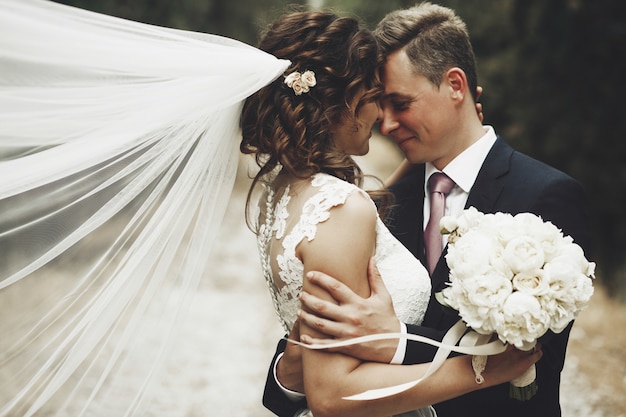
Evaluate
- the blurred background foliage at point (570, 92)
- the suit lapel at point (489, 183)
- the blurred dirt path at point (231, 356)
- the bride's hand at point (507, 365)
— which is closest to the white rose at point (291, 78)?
the suit lapel at point (489, 183)

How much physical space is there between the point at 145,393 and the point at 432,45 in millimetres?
2030

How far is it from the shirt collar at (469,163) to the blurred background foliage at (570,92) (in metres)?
5.42

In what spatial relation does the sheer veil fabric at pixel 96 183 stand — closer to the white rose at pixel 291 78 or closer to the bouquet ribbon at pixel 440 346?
the white rose at pixel 291 78

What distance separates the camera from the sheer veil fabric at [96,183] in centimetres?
227

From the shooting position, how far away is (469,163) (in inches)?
128

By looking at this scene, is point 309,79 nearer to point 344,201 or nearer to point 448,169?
point 344,201

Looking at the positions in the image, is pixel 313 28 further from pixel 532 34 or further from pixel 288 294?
pixel 532 34

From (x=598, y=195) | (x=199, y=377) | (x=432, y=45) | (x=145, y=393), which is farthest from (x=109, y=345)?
(x=598, y=195)

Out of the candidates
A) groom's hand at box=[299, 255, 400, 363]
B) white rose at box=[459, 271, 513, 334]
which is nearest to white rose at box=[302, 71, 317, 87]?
groom's hand at box=[299, 255, 400, 363]

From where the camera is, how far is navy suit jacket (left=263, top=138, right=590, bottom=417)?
8.92ft

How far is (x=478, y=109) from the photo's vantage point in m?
3.46

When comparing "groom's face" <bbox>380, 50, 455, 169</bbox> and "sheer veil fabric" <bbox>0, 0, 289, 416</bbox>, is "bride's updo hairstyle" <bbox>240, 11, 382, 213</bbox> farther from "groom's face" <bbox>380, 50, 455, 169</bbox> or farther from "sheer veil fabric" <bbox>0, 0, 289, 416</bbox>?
"groom's face" <bbox>380, 50, 455, 169</bbox>

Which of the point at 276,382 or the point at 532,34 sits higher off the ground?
the point at 532,34

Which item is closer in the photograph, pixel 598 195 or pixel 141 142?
pixel 141 142
